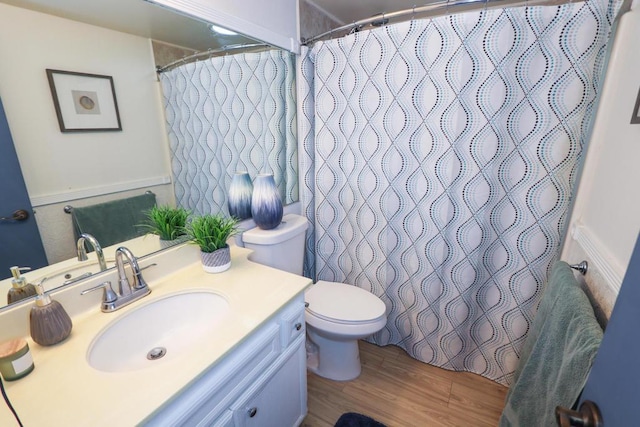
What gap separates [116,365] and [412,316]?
1464mm

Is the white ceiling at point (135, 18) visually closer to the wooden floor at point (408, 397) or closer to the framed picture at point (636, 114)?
the framed picture at point (636, 114)

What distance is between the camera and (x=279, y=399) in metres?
1.14

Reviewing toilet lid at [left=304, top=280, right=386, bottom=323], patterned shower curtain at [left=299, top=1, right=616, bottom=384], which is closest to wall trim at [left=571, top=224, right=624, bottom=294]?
patterned shower curtain at [left=299, top=1, right=616, bottom=384]

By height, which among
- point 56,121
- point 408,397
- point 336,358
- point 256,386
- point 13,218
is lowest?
point 408,397

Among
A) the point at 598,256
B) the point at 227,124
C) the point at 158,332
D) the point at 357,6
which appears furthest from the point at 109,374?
the point at 357,6

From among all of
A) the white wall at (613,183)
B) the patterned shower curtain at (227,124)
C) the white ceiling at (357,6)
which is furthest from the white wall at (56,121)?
the white wall at (613,183)

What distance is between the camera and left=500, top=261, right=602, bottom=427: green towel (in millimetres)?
696

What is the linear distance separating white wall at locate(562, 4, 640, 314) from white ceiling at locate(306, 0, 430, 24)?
128cm

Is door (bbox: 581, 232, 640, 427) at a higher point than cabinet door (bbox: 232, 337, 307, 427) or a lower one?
higher

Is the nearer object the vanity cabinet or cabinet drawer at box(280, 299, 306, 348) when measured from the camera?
the vanity cabinet

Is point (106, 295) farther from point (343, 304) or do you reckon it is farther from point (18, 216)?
point (343, 304)

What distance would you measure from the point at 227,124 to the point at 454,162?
116 centimetres

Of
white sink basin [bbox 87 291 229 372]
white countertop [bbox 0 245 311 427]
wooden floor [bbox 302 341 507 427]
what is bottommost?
wooden floor [bbox 302 341 507 427]

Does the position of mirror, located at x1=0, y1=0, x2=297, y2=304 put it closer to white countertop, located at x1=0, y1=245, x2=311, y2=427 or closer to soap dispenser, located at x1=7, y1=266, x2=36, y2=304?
soap dispenser, located at x1=7, y1=266, x2=36, y2=304
